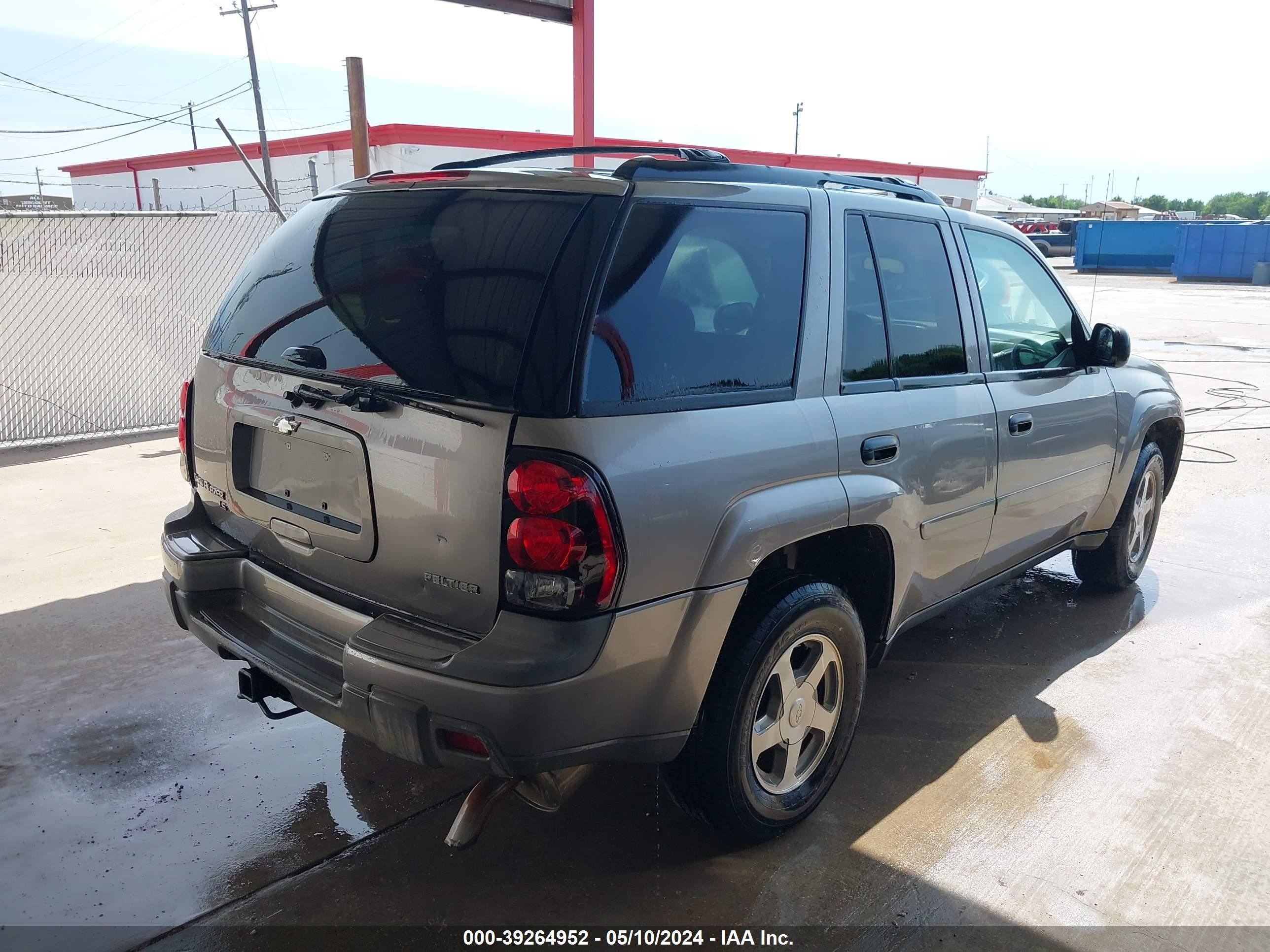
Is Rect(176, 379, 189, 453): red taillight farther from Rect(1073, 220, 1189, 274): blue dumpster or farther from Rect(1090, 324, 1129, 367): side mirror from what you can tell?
Rect(1073, 220, 1189, 274): blue dumpster

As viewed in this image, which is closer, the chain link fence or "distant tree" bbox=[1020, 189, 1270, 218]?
the chain link fence

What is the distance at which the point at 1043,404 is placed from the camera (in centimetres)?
399

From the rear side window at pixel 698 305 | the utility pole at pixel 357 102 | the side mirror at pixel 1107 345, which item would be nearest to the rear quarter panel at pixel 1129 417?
the side mirror at pixel 1107 345

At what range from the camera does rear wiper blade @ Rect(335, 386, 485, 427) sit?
Answer: 7.81 feet

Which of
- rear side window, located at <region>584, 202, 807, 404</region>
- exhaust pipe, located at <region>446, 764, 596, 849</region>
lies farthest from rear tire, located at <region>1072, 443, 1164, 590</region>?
exhaust pipe, located at <region>446, 764, 596, 849</region>

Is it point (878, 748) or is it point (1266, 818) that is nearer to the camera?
point (1266, 818)

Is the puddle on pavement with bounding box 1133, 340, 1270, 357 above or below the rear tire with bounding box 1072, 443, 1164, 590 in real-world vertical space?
below

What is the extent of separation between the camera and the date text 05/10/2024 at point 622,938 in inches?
102

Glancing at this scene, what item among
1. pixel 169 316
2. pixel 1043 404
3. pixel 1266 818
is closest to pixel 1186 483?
pixel 1043 404

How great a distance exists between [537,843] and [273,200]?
8851 mm

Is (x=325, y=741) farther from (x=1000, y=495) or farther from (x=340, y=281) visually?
(x=1000, y=495)

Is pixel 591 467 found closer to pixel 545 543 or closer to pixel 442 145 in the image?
pixel 545 543

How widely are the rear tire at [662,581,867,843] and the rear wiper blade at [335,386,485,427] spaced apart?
1007mm

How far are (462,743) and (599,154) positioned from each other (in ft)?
7.55
